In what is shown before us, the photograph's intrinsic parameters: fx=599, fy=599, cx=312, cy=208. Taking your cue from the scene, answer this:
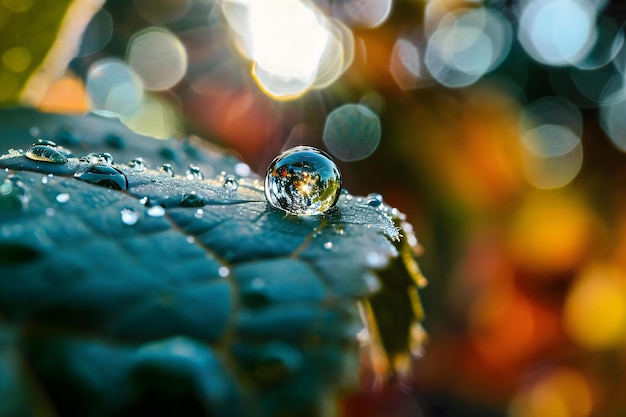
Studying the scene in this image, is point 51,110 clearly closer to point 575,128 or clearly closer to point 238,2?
point 238,2

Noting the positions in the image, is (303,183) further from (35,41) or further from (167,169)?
(35,41)

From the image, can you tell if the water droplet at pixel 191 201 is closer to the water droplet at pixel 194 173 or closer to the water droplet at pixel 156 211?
the water droplet at pixel 156 211

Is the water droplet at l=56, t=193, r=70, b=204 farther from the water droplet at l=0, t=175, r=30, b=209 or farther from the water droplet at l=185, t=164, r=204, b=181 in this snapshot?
the water droplet at l=185, t=164, r=204, b=181

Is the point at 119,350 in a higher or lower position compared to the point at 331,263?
lower

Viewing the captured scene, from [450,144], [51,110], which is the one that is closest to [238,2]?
[450,144]

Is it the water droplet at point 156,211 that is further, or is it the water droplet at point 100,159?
the water droplet at point 100,159

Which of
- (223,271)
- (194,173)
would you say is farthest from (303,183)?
(223,271)

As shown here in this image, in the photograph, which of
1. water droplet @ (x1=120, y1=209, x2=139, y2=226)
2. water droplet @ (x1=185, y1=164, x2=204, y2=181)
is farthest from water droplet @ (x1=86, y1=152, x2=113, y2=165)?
water droplet @ (x1=120, y1=209, x2=139, y2=226)

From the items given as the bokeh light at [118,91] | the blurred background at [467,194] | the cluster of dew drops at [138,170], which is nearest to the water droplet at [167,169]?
the cluster of dew drops at [138,170]
